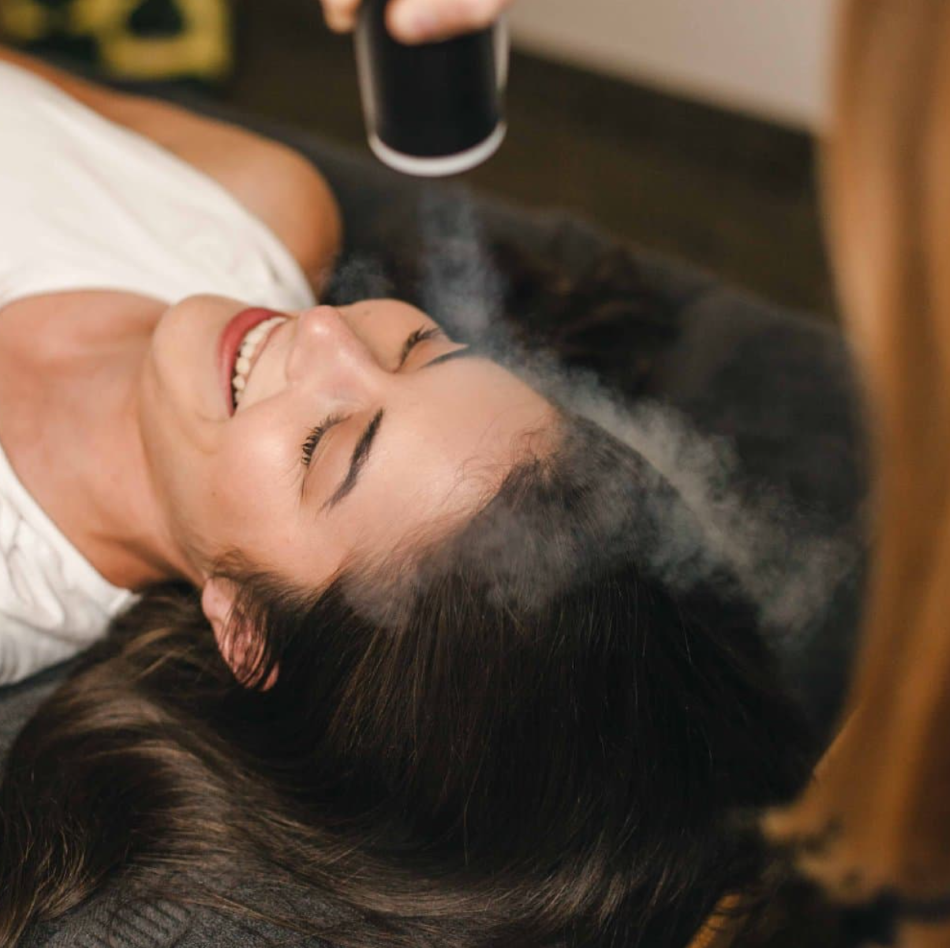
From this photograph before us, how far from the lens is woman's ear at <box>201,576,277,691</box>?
116cm

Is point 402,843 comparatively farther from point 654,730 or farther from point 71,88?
point 71,88

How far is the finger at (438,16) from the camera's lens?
72 cm

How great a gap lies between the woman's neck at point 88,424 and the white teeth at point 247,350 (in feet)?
0.66

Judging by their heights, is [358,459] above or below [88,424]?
above

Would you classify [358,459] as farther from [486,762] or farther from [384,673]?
[486,762]

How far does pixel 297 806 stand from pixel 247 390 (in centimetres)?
47

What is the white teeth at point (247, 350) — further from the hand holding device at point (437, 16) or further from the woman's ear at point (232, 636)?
the hand holding device at point (437, 16)

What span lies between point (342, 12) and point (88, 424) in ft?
2.55

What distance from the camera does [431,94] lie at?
848 millimetres

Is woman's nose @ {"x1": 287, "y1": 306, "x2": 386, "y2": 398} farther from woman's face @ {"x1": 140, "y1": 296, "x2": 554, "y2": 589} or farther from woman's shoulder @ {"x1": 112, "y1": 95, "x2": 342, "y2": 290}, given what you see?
woman's shoulder @ {"x1": 112, "y1": 95, "x2": 342, "y2": 290}

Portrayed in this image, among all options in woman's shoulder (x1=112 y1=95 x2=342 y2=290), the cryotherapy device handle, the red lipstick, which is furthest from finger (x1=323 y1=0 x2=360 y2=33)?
woman's shoulder (x1=112 y1=95 x2=342 y2=290)

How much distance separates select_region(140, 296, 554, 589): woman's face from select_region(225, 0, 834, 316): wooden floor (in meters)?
1.59

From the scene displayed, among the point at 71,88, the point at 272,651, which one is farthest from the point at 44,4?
the point at 272,651

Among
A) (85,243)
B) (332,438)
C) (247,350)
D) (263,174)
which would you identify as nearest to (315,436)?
(332,438)
